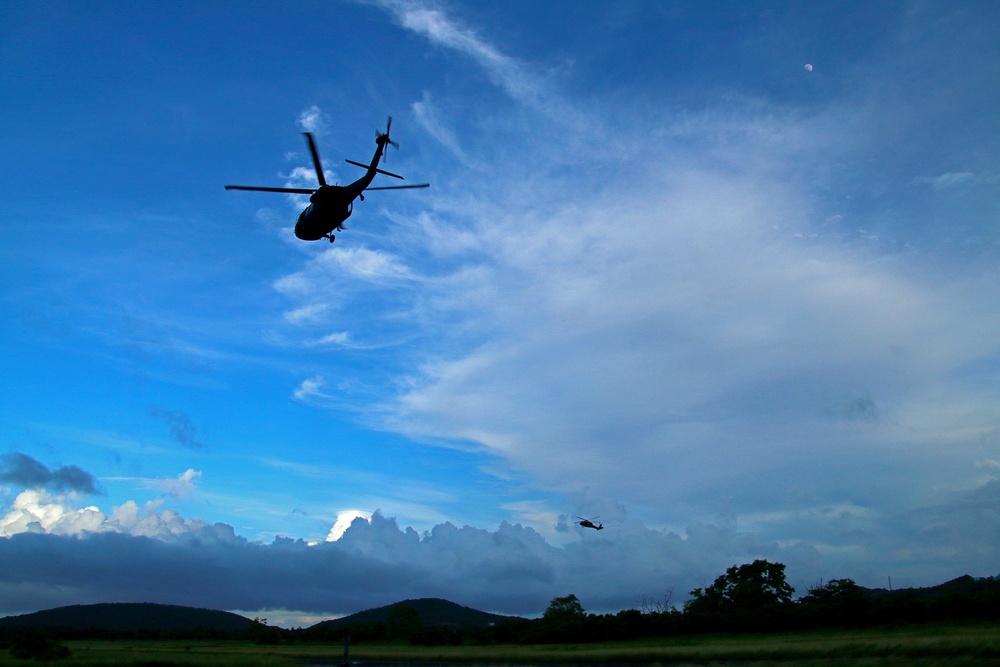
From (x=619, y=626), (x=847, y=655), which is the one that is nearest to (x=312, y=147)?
(x=847, y=655)

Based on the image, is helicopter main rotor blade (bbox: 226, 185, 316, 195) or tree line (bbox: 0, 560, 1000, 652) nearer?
helicopter main rotor blade (bbox: 226, 185, 316, 195)

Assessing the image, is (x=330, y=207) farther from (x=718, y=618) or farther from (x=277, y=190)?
(x=718, y=618)

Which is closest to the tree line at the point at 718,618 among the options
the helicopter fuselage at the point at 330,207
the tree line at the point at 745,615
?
the tree line at the point at 745,615

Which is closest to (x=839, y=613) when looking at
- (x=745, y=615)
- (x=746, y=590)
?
(x=745, y=615)

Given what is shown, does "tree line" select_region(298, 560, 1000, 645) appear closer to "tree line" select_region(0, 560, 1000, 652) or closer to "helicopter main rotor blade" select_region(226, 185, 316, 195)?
"tree line" select_region(0, 560, 1000, 652)

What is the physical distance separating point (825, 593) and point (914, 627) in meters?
32.2

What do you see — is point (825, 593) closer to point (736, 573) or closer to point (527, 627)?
point (736, 573)

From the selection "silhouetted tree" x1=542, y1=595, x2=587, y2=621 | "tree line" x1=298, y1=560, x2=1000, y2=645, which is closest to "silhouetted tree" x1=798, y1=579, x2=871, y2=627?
"tree line" x1=298, y1=560, x2=1000, y2=645

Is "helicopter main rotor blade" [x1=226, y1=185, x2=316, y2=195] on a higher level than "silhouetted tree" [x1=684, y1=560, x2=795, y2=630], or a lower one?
higher

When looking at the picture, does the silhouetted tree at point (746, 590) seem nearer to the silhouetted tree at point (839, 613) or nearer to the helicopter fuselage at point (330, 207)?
the silhouetted tree at point (839, 613)

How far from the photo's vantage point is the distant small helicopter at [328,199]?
32.4 metres

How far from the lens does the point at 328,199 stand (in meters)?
32.4

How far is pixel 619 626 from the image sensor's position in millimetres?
71500

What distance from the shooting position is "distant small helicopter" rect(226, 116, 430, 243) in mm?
32438
